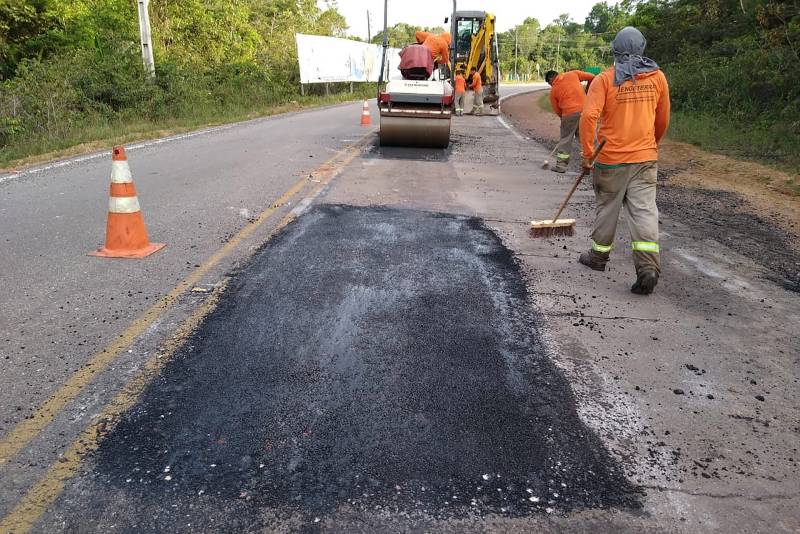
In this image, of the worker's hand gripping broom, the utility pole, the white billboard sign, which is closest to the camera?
the worker's hand gripping broom

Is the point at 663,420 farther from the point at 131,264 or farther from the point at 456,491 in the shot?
the point at 131,264

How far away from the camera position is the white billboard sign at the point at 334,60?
99.4 feet

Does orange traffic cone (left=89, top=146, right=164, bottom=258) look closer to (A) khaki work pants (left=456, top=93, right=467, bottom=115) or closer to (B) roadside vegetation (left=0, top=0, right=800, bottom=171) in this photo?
(B) roadside vegetation (left=0, top=0, right=800, bottom=171)

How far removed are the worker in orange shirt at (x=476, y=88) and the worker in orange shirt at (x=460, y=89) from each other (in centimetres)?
28

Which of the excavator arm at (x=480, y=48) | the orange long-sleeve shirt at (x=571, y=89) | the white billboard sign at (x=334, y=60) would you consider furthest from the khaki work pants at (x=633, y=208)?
the white billboard sign at (x=334, y=60)

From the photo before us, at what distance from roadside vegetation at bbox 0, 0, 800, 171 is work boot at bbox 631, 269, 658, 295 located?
8368 millimetres

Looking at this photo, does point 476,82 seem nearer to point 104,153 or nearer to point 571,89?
point 571,89

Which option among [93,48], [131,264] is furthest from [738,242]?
[93,48]

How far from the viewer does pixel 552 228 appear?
20.5ft

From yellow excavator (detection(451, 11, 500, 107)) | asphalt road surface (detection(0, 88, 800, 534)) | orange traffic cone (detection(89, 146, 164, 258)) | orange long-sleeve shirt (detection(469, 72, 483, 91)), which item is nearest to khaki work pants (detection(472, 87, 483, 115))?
orange long-sleeve shirt (detection(469, 72, 483, 91))

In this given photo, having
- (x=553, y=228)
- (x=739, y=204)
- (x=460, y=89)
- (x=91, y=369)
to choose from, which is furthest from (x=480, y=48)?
(x=91, y=369)

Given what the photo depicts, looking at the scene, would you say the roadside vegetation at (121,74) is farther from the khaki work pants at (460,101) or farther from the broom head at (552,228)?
the broom head at (552,228)

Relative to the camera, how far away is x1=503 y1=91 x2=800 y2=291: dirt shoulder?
627 cm

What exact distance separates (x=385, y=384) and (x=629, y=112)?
3.21m
